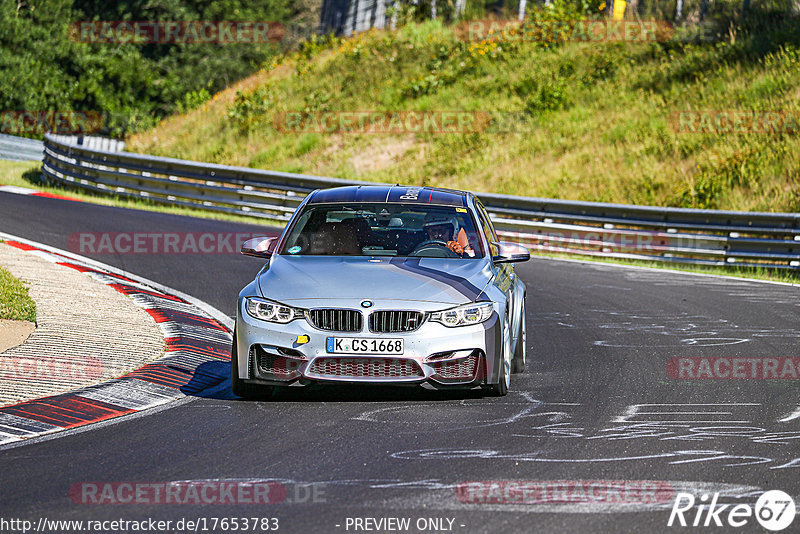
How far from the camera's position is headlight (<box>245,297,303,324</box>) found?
7539 mm

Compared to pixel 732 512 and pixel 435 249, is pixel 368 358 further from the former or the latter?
pixel 732 512

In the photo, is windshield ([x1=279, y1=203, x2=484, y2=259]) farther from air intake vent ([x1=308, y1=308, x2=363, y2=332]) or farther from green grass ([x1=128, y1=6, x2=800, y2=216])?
green grass ([x1=128, y1=6, x2=800, y2=216])

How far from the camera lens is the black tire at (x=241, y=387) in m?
7.70

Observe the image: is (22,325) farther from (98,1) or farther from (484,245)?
(98,1)

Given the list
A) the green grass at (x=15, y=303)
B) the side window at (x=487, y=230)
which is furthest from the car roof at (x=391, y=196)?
the green grass at (x=15, y=303)

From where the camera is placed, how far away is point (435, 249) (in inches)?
339

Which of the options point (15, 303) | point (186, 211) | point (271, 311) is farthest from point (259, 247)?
point (186, 211)

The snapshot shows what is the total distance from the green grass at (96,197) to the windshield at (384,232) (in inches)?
554

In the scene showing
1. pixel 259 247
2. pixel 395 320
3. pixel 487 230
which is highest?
pixel 487 230

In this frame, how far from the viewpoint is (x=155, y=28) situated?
176 ft

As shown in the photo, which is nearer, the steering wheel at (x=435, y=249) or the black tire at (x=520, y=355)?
the steering wheel at (x=435, y=249)

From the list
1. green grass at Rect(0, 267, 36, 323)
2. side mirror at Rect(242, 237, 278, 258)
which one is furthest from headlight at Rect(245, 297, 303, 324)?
green grass at Rect(0, 267, 36, 323)

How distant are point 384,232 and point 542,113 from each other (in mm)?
23735

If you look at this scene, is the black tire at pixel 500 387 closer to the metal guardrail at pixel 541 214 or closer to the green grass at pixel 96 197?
the metal guardrail at pixel 541 214
